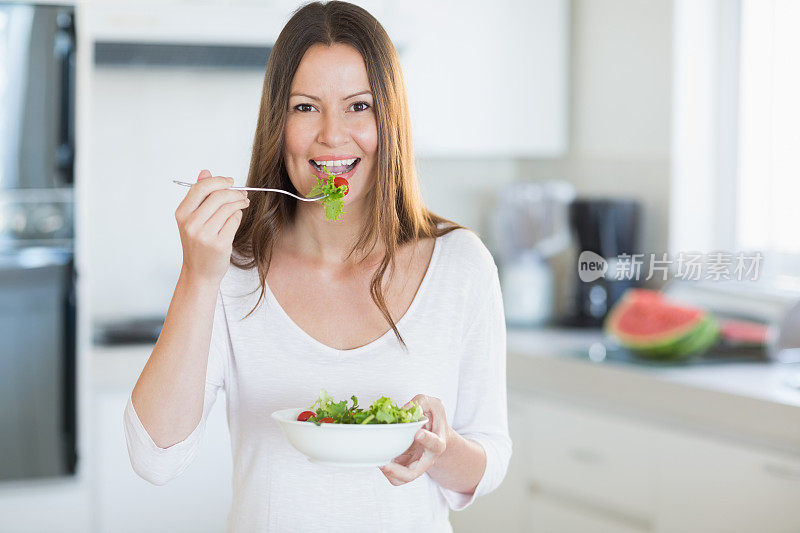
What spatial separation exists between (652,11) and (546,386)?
1.23 m

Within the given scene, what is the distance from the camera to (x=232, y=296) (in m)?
1.28

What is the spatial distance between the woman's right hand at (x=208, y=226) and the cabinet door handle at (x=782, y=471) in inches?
51.7

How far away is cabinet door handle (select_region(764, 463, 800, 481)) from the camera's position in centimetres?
185

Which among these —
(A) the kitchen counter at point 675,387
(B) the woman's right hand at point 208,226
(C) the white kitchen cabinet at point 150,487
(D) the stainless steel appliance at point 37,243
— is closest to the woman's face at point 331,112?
(B) the woman's right hand at point 208,226

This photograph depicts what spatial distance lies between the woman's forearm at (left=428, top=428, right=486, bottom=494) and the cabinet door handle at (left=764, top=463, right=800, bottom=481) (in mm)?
910

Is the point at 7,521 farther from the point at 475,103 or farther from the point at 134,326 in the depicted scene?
the point at 475,103

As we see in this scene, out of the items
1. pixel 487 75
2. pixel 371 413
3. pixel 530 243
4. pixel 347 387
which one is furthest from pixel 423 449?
pixel 487 75

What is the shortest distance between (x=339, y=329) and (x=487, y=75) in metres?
1.97

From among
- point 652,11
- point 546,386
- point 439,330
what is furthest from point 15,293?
point 652,11

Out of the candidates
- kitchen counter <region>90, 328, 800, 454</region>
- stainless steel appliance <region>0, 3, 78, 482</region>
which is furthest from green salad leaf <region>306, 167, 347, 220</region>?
stainless steel appliance <region>0, 3, 78, 482</region>

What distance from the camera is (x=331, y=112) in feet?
3.95

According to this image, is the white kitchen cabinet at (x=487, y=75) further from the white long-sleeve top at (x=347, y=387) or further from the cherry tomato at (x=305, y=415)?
the cherry tomato at (x=305, y=415)

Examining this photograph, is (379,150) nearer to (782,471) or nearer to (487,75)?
(782,471)

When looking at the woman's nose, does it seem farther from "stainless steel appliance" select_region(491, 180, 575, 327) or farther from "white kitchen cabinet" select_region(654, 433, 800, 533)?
"stainless steel appliance" select_region(491, 180, 575, 327)
